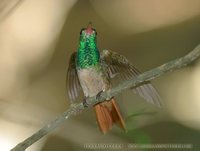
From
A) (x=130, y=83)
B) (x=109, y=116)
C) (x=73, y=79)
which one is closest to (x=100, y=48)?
(x=73, y=79)

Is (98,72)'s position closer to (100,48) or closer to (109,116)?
(109,116)

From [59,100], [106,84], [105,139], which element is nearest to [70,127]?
[105,139]

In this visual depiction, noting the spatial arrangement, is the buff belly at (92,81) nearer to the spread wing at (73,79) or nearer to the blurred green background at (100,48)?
the spread wing at (73,79)

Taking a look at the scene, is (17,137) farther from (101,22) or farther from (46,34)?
(101,22)

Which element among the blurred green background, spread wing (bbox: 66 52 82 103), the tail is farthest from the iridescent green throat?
the blurred green background

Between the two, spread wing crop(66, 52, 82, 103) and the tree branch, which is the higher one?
spread wing crop(66, 52, 82, 103)

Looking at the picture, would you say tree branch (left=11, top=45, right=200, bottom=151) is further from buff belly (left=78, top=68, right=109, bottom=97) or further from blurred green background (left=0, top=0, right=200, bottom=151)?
blurred green background (left=0, top=0, right=200, bottom=151)

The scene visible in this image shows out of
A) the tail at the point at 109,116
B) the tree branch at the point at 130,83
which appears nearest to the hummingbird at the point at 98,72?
the tail at the point at 109,116
